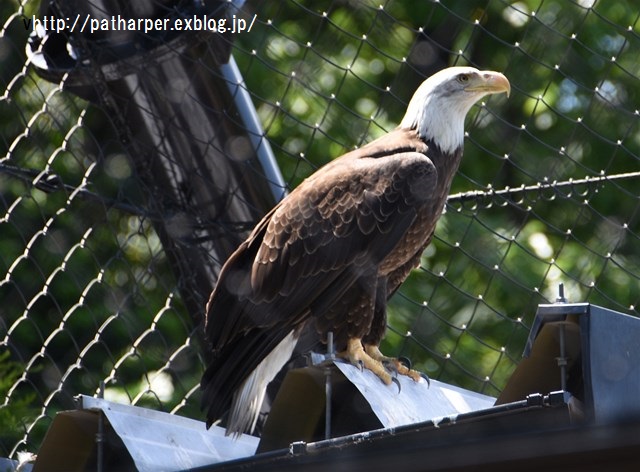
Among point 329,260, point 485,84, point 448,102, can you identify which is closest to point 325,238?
point 329,260

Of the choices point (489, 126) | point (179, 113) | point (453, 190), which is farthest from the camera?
point (453, 190)

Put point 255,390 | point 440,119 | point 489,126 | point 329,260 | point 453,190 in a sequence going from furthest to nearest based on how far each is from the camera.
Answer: point 453,190
point 489,126
point 440,119
point 329,260
point 255,390

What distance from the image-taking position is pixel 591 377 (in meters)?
1.65

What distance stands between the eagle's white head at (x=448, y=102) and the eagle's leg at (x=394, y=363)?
0.59 m

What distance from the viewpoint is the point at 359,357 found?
10.5 feet

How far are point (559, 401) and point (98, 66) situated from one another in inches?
63.4

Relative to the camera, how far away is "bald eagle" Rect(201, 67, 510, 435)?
299cm

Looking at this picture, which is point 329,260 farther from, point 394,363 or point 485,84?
point 485,84

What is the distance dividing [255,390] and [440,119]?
0.95 meters

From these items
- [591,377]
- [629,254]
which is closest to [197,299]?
[591,377]

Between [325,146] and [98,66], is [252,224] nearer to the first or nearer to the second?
[98,66]

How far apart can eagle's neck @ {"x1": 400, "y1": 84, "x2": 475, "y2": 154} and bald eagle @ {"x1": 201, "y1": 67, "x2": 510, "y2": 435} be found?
0.07 feet

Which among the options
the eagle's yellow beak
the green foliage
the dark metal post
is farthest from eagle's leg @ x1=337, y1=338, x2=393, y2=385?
the green foliage

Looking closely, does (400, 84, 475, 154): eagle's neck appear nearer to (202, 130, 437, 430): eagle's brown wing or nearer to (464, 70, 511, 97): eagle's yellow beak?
(464, 70, 511, 97): eagle's yellow beak
